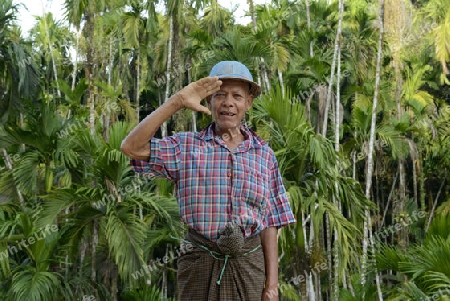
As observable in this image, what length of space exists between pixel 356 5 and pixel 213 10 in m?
5.45

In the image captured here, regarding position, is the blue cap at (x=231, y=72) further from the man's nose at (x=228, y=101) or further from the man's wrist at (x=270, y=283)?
the man's wrist at (x=270, y=283)

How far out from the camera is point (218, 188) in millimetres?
2154

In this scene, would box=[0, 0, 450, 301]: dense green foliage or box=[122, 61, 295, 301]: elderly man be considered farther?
box=[0, 0, 450, 301]: dense green foliage

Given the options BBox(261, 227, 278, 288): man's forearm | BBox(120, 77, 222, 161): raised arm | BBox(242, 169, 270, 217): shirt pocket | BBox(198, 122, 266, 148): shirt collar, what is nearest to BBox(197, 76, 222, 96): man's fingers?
BBox(120, 77, 222, 161): raised arm

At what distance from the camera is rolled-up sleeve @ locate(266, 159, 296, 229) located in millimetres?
2348

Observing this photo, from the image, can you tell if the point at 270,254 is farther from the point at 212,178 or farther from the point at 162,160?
the point at 162,160

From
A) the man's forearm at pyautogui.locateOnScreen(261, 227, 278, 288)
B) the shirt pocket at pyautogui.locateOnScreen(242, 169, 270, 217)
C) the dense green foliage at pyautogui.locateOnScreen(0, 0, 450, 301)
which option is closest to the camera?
the shirt pocket at pyautogui.locateOnScreen(242, 169, 270, 217)

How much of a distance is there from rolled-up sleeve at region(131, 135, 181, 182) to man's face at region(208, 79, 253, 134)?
201 mm

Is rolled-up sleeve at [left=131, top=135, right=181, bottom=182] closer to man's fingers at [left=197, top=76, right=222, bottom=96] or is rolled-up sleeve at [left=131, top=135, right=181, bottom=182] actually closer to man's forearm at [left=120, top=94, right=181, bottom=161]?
man's forearm at [left=120, top=94, right=181, bottom=161]

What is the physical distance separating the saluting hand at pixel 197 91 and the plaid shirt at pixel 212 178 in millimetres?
191

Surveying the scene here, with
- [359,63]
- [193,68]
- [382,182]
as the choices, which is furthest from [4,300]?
[382,182]

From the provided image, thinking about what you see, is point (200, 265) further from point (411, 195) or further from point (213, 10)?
point (411, 195)

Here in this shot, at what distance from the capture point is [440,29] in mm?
15984

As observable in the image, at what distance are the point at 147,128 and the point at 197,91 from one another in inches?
8.6
